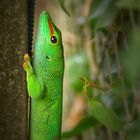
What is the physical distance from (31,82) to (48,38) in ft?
0.48

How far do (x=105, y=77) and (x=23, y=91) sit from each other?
32.1 inches

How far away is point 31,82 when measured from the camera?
3.51 ft

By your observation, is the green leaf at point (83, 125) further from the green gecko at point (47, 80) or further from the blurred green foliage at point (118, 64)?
the green gecko at point (47, 80)

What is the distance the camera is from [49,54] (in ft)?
3.75

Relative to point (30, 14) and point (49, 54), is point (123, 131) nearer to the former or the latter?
point (49, 54)

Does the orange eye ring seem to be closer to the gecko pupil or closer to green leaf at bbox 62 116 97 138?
the gecko pupil

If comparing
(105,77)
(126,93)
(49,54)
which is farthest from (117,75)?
(49,54)

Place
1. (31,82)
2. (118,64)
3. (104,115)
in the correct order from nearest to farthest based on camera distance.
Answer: (31,82) < (104,115) < (118,64)

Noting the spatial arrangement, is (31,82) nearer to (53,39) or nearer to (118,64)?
(53,39)

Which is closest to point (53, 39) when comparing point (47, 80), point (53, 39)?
point (53, 39)

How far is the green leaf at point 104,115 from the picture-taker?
1.25m

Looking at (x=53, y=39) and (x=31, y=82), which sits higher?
(x=53, y=39)

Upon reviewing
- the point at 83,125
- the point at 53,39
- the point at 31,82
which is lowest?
the point at 83,125

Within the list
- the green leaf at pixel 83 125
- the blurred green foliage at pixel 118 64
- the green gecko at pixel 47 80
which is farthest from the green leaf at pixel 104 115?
the green leaf at pixel 83 125
